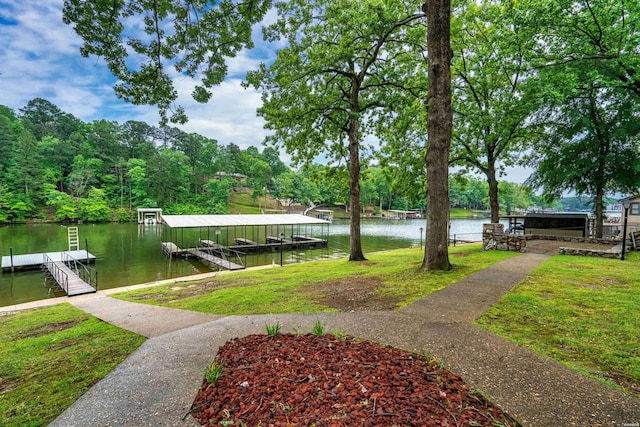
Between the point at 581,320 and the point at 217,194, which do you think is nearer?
the point at 581,320

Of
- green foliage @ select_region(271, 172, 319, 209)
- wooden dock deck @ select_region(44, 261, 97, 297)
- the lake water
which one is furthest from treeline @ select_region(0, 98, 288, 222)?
wooden dock deck @ select_region(44, 261, 97, 297)

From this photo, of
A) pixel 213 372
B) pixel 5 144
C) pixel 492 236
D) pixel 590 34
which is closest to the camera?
pixel 213 372

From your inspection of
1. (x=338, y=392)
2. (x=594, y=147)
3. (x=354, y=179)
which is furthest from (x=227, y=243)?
(x=594, y=147)

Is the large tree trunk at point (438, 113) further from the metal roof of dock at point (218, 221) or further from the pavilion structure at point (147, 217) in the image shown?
the pavilion structure at point (147, 217)

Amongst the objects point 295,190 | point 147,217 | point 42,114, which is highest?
point 42,114

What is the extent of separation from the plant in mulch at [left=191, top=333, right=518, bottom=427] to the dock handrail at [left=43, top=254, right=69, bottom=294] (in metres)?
12.4

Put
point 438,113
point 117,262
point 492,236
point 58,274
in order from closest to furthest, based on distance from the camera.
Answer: point 438,113, point 492,236, point 58,274, point 117,262

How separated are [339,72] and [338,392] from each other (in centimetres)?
1109

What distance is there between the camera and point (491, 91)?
15195mm

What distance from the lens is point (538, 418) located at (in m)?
2.29

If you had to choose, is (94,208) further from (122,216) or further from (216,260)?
(216,260)

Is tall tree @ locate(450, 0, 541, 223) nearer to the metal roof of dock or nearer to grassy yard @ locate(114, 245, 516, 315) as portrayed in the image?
grassy yard @ locate(114, 245, 516, 315)

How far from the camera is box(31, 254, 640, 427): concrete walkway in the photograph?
2.45 metres

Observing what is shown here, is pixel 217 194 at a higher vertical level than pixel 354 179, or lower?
higher
